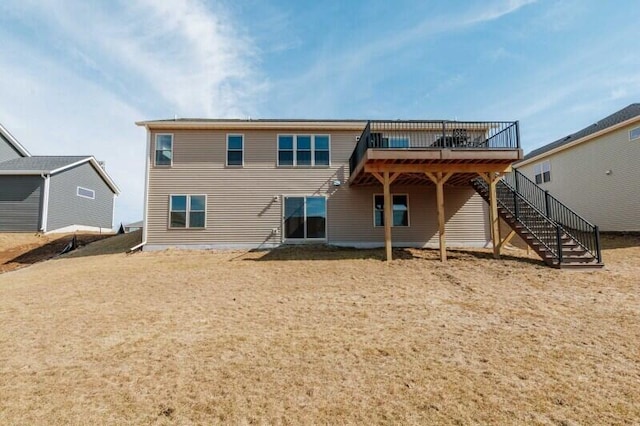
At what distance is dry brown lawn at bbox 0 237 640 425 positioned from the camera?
3.12 metres

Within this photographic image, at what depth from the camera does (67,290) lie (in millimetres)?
7562

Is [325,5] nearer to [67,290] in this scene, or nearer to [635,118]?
[67,290]

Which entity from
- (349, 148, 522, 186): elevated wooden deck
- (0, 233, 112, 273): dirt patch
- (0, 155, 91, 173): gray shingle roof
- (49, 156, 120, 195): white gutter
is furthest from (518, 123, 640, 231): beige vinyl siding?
(0, 155, 91, 173): gray shingle roof

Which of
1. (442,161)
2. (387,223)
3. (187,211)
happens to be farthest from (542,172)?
(187,211)

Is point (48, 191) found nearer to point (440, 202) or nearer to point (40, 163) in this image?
point (40, 163)

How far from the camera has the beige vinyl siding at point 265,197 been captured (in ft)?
42.5

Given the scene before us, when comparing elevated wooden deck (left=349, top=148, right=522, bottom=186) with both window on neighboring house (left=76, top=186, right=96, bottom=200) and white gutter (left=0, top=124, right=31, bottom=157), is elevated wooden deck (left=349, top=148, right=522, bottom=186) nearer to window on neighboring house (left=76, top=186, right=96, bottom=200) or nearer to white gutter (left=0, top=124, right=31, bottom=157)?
window on neighboring house (left=76, top=186, right=96, bottom=200)

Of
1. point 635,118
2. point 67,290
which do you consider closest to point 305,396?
point 67,290

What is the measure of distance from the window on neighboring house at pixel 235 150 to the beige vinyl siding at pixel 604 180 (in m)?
16.5

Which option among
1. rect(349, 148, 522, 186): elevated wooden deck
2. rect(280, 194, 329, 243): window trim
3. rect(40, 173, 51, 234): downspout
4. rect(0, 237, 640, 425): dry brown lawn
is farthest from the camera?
rect(40, 173, 51, 234): downspout

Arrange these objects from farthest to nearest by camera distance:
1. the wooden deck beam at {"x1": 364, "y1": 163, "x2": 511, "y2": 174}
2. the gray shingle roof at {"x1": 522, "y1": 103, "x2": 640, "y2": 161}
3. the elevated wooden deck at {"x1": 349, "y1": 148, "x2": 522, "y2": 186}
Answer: the gray shingle roof at {"x1": 522, "y1": 103, "x2": 640, "y2": 161} < the wooden deck beam at {"x1": 364, "y1": 163, "x2": 511, "y2": 174} < the elevated wooden deck at {"x1": 349, "y1": 148, "x2": 522, "y2": 186}

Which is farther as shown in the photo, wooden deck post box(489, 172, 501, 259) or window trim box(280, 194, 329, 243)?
window trim box(280, 194, 329, 243)

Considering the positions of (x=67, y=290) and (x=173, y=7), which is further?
(x=173, y=7)

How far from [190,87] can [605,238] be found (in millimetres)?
18442
